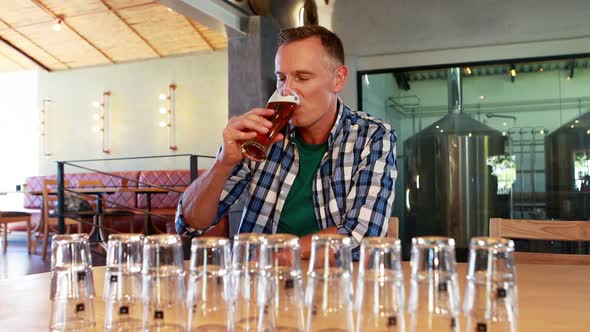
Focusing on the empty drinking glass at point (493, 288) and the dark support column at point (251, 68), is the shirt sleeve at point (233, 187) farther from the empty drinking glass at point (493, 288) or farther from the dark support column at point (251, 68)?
the dark support column at point (251, 68)

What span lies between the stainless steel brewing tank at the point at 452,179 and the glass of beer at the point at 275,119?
3.17 m

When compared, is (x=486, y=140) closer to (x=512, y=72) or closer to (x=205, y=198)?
(x=512, y=72)

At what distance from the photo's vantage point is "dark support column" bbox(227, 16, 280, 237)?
4891 mm

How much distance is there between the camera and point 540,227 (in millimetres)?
1655

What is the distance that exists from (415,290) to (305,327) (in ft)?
0.44

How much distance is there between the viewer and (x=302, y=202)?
174cm

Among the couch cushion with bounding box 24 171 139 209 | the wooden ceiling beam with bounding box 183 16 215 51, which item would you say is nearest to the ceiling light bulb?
the wooden ceiling beam with bounding box 183 16 215 51

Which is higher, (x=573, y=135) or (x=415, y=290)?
(x=573, y=135)

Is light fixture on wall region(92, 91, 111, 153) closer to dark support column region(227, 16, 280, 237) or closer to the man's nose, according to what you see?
dark support column region(227, 16, 280, 237)

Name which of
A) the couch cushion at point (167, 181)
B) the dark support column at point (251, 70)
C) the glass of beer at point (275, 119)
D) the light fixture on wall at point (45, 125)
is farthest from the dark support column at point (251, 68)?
the light fixture on wall at point (45, 125)

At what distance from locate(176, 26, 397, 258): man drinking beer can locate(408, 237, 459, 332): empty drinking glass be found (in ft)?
3.10

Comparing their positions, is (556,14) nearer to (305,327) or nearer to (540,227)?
(540,227)

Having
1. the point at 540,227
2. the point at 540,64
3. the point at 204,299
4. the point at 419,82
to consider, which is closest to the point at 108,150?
the point at 419,82

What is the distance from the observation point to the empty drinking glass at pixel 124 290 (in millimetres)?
652
